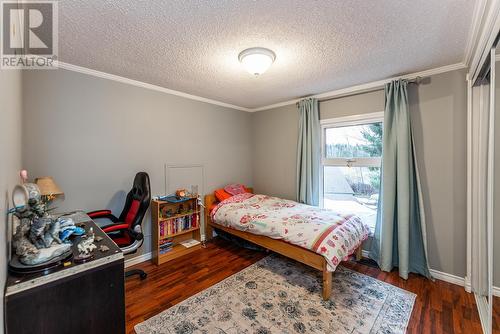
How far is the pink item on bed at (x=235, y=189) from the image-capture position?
3700 millimetres

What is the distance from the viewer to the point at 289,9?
1.44 m

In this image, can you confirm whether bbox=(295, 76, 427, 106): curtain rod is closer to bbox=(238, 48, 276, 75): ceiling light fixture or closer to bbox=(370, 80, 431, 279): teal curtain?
bbox=(370, 80, 431, 279): teal curtain

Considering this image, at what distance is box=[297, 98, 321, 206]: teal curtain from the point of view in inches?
130

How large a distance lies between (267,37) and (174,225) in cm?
257

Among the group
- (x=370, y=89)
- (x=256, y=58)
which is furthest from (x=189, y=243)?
(x=370, y=89)

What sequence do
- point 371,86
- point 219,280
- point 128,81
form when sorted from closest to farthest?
point 219,280 → point 128,81 → point 371,86

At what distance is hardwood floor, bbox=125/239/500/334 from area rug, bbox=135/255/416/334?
4.2 inches

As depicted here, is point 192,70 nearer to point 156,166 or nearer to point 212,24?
point 212,24

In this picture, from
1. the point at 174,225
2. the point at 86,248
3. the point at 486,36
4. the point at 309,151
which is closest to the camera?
the point at 86,248

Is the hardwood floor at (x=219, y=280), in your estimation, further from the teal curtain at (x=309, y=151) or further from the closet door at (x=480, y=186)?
the teal curtain at (x=309, y=151)

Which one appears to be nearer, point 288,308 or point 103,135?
point 288,308

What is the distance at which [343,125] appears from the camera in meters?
3.15

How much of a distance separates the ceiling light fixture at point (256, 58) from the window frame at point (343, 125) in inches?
63.4

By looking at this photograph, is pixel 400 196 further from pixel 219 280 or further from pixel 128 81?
pixel 128 81
